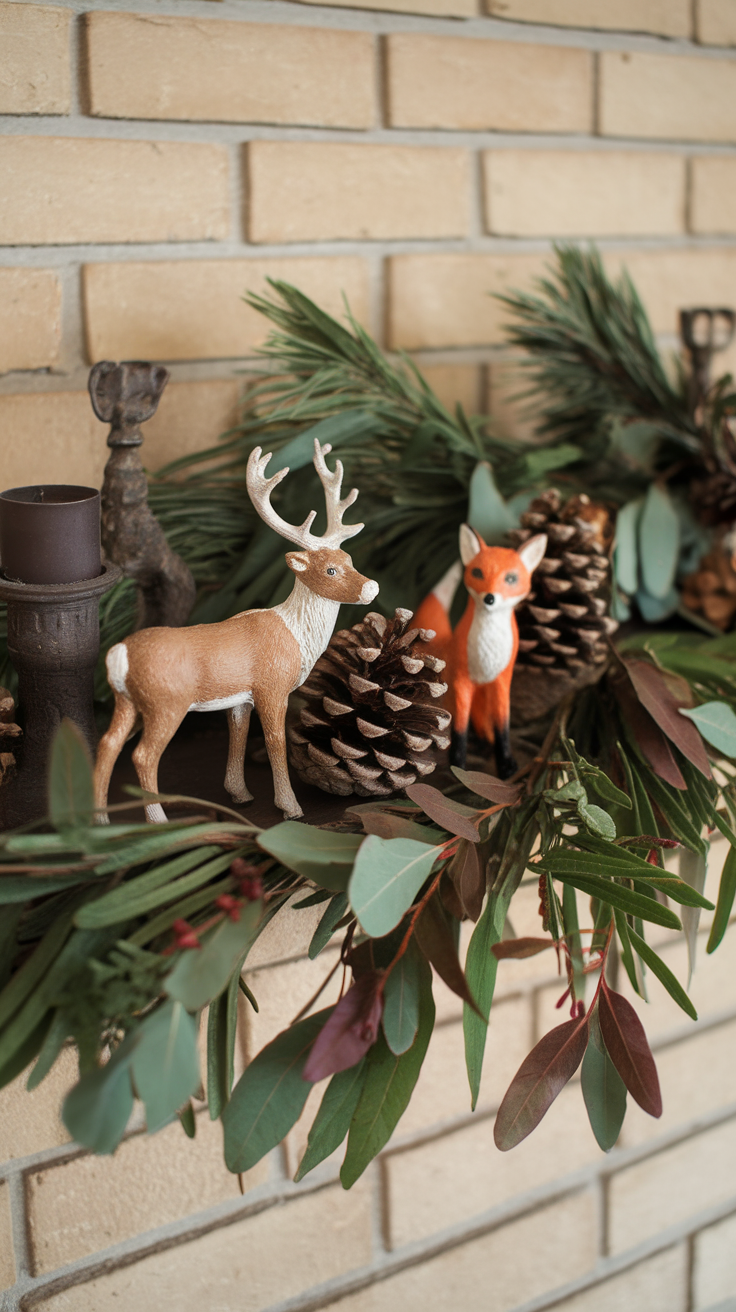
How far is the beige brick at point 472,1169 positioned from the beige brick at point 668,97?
2.63 ft

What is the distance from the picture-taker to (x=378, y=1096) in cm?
47

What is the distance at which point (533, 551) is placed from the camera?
1.92ft

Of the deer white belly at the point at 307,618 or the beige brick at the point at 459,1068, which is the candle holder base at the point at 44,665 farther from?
the beige brick at the point at 459,1068

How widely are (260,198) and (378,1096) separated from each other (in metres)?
0.56

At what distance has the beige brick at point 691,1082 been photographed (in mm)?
912

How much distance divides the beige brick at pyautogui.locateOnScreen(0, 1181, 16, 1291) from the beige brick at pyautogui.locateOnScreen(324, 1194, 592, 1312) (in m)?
0.24

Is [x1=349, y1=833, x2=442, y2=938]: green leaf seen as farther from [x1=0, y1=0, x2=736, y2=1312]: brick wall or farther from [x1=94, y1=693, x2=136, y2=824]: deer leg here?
[x1=0, y1=0, x2=736, y2=1312]: brick wall

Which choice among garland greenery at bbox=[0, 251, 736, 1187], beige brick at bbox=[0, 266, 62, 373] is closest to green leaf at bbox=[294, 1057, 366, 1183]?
garland greenery at bbox=[0, 251, 736, 1187]

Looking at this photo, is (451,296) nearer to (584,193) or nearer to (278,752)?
(584,193)

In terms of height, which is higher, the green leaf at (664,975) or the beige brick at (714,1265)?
the green leaf at (664,975)

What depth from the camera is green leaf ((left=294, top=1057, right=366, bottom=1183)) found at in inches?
18.1

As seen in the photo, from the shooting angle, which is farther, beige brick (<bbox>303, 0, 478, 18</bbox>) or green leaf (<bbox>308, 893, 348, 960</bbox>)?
beige brick (<bbox>303, 0, 478, 18</bbox>)

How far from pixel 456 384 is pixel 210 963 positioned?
1.86 ft

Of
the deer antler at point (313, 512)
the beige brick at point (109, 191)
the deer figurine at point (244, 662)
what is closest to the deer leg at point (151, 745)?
the deer figurine at point (244, 662)
